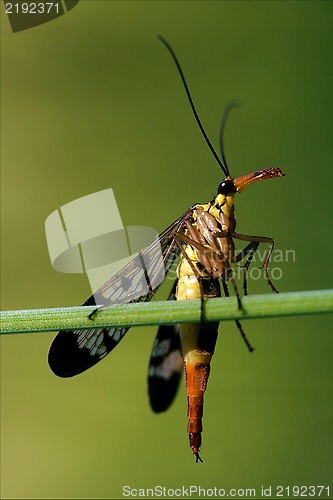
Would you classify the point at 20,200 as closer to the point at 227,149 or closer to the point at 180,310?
the point at 227,149

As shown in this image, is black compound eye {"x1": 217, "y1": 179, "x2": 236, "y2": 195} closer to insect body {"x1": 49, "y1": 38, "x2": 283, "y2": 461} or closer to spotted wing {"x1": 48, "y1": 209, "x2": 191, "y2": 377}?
insect body {"x1": 49, "y1": 38, "x2": 283, "y2": 461}

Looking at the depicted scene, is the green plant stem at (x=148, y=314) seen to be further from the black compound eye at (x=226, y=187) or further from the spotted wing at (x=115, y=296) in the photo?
the black compound eye at (x=226, y=187)

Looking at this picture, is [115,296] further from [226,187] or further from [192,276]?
[226,187]

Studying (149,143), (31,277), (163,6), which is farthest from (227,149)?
(31,277)

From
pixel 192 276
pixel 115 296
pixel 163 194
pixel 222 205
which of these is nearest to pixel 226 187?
pixel 222 205

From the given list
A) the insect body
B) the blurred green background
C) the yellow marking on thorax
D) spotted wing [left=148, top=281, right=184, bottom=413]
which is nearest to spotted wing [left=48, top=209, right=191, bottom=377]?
the insect body
